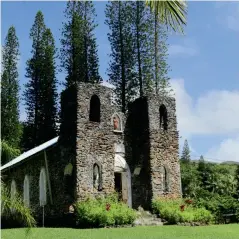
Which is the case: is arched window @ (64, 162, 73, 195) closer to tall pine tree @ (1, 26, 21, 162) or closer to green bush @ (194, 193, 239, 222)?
green bush @ (194, 193, 239, 222)

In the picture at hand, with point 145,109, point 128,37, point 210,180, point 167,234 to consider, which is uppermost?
point 128,37

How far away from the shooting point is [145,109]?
62.5 ft

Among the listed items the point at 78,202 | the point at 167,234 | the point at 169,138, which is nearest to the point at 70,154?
the point at 78,202

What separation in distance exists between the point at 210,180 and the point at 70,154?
1772 cm

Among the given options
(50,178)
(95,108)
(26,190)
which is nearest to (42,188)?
(50,178)

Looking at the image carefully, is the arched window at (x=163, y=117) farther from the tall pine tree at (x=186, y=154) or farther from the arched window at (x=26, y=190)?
the tall pine tree at (x=186, y=154)

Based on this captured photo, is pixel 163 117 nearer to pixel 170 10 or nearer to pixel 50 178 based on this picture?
pixel 50 178

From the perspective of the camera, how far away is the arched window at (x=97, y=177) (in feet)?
55.6

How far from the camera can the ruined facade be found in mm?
16875

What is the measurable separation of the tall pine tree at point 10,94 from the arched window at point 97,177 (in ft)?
39.9

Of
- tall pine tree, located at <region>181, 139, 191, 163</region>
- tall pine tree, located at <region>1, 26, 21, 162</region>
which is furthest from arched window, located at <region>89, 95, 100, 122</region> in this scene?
tall pine tree, located at <region>181, 139, 191, 163</region>

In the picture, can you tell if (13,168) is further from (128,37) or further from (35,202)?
(128,37)

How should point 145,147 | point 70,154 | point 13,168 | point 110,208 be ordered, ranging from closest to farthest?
1. point 110,208
2. point 70,154
3. point 145,147
4. point 13,168

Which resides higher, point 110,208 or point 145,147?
point 145,147
